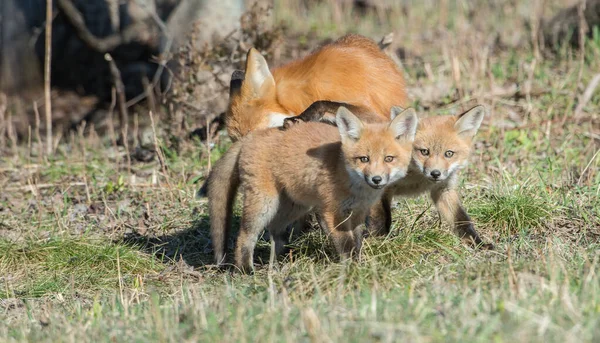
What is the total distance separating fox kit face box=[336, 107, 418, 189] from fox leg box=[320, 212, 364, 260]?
0.31 meters

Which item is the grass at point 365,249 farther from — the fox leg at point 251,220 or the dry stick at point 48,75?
the dry stick at point 48,75

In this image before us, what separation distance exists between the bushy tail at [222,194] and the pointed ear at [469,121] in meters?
1.66

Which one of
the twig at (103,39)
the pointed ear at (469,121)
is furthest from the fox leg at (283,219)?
the twig at (103,39)

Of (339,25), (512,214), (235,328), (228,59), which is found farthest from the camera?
(339,25)

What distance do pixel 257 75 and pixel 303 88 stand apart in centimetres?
40

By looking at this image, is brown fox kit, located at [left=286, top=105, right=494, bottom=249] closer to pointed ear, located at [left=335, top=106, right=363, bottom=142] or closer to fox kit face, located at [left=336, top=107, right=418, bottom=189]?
fox kit face, located at [left=336, top=107, right=418, bottom=189]

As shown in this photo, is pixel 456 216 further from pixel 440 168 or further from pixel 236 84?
pixel 236 84

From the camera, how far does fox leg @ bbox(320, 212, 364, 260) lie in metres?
5.35

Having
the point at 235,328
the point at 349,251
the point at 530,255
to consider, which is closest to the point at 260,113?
the point at 349,251

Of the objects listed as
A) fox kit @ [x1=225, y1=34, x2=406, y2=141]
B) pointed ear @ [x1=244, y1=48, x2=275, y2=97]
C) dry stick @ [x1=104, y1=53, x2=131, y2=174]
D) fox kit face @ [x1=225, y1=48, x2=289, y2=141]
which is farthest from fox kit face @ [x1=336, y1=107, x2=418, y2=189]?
dry stick @ [x1=104, y1=53, x2=131, y2=174]

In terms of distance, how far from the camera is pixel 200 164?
8414 mm

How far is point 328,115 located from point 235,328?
Answer: 2606 millimetres

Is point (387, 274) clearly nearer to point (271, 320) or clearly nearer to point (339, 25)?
point (271, 320)

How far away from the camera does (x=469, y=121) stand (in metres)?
5.67
